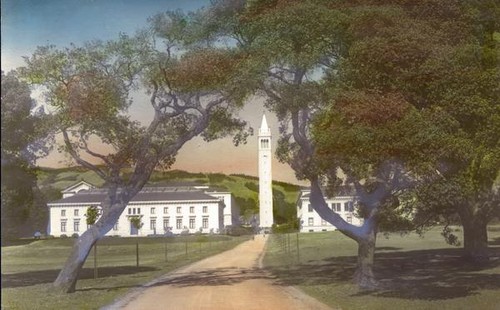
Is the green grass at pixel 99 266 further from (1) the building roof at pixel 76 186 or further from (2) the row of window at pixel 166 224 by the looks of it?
(1) the building roof at pixel 76 186

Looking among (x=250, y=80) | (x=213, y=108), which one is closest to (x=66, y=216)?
(x=213, y=108)

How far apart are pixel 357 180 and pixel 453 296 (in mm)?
1402

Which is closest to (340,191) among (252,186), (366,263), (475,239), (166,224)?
(366,263)

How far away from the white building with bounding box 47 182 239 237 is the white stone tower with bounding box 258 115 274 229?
0.91 ft

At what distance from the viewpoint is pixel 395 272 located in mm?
7211

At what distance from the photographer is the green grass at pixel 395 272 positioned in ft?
22.4

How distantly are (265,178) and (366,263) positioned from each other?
137 cm

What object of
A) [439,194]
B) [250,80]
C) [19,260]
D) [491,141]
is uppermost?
[250,80]

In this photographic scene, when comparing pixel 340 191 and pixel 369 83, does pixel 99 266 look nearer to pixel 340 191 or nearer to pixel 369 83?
pixel 340 191

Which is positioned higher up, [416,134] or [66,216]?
[416,134]

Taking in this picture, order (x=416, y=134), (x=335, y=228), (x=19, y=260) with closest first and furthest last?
(x=19, y=260), (x=416, y=134), (x=335, y=228)

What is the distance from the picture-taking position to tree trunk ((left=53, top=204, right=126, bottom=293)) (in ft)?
21.6

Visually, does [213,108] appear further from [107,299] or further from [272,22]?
[107,299]

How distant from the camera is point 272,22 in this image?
6883 mm
